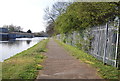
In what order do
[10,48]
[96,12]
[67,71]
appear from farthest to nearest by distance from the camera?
[10,48] < [96,12] < [67,71]

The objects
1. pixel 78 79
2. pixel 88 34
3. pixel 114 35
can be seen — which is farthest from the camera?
pixel 88 34

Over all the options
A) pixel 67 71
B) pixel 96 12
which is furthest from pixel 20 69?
pixel 96 12

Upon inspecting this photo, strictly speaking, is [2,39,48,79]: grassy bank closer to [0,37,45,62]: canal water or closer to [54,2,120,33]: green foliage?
[0,37,45,62]: canal water

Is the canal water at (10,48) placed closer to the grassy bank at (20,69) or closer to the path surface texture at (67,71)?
the grassy bank at (20,69)

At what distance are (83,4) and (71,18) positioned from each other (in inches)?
303

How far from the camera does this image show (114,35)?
672 cm

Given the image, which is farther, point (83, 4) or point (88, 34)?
point (88, 34)

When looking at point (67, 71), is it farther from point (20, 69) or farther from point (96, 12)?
point (96, 12)

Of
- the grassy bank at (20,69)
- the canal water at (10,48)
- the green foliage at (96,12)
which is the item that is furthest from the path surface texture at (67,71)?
the canal water at (10,48)

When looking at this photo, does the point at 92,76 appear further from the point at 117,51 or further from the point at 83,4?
the point at 83,4

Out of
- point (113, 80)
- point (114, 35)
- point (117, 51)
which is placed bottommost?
point (113, 80)

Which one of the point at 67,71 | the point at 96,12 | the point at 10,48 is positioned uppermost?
the point at 96,12

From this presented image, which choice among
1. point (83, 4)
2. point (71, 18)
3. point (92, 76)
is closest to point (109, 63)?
point (92, 76)

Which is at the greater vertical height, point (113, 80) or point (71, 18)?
point (71, 18)
